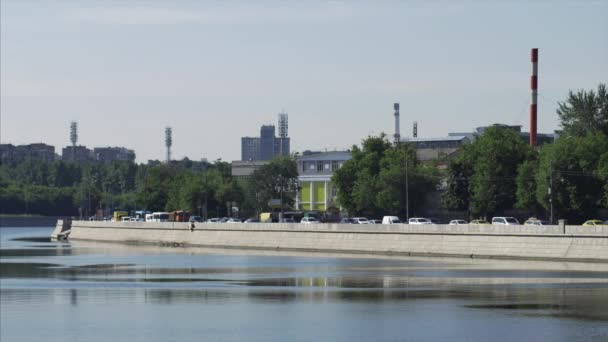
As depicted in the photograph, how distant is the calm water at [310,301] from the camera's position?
51.2 m

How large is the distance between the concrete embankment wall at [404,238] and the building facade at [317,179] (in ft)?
121

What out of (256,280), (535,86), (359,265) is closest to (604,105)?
(535,86)

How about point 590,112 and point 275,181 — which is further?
point 275,181

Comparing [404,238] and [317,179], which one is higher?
[317,179]

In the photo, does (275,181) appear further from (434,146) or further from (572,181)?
(572,181)

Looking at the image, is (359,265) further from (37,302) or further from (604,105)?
(604,105)

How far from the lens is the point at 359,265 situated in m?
87.8

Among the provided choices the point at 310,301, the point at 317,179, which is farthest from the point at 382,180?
the point at 310,301

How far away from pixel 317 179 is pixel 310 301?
112220 millimetres

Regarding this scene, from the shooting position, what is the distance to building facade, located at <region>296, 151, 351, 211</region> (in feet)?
566

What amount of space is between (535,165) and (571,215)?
7306mm

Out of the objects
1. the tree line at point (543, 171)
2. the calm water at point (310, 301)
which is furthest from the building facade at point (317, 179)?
the calm water at point (310, 301)

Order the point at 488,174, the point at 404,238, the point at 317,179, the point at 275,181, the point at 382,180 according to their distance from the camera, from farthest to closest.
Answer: the point at 317,179, the point at 275,181, the point at 382,180, the point at 488,174, the point at 404,238

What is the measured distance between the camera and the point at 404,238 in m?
98.1
